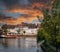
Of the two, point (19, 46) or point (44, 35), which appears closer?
point (44, 35)

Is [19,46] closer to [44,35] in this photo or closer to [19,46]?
[19,46]

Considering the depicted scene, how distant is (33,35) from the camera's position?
5538 centimetres

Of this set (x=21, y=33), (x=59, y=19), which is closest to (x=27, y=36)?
(x=21, y=33)

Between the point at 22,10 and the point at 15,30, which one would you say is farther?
the point at 22,10

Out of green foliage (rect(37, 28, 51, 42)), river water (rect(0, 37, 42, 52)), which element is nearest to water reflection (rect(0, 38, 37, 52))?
river water (rect(0, 37, 42, 52))

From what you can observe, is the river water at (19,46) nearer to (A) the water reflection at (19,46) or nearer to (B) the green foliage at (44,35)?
(A) the water reflection at (19,46)

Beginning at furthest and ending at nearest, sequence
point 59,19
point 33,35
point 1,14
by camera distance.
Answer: point 1,14 < point 33,35 < point 59,19

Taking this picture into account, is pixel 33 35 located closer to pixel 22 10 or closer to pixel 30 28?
pixel 30 28

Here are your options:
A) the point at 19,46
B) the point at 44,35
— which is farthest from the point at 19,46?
the point at 44,35

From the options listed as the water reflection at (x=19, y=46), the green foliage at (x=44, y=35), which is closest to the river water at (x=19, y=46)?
the water reflection at (x=19, y=46)

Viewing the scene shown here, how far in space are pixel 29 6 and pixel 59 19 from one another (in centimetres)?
4498

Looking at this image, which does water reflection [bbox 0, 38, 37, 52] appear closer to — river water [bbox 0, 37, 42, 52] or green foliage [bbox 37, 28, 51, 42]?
river water [bbox 0, 37, 42, 52]

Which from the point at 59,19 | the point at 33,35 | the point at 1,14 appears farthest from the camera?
the point at 1,14

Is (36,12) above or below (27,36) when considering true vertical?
above
